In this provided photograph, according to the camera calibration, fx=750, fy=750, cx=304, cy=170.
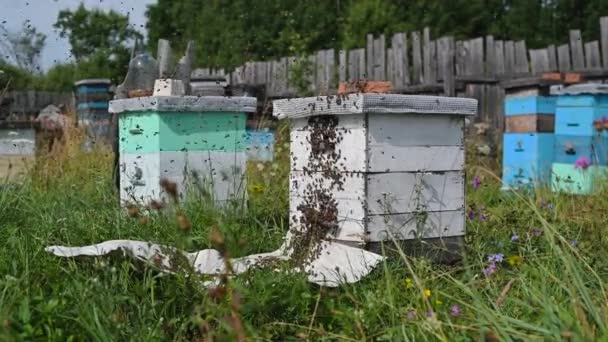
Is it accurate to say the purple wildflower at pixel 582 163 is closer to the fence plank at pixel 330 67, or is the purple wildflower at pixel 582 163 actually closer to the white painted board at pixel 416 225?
the white painted board at pixel 416 225

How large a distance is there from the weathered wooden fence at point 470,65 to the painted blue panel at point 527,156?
1750 millimetres

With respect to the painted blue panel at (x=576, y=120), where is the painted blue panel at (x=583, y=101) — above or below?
above

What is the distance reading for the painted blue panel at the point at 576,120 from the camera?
5418 mm

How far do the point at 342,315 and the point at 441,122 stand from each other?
1087 mm

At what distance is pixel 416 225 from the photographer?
2840 millimetres

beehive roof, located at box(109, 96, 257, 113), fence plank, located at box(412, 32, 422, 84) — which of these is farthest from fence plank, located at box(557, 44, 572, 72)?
beehive roof, located at box(109, 96, 257, 113)

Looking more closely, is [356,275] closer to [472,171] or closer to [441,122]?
[441,122]

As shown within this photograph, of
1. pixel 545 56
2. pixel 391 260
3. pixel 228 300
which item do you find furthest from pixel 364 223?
pixel 545 56

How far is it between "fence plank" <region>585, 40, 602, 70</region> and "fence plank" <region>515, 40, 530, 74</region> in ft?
2.29

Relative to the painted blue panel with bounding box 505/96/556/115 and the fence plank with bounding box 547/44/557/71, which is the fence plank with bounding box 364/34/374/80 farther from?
the painted blue panel with bounding box 505/96/556/115

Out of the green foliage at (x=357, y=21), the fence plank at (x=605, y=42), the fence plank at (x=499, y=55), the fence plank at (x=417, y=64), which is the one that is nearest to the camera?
the fence plank at (x=605, y=42)

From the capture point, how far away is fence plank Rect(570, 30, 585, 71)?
788 cm

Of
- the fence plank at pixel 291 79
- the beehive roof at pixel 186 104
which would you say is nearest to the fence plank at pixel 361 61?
the fence plank at pixel 291 79

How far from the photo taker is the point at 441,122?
2.92m
